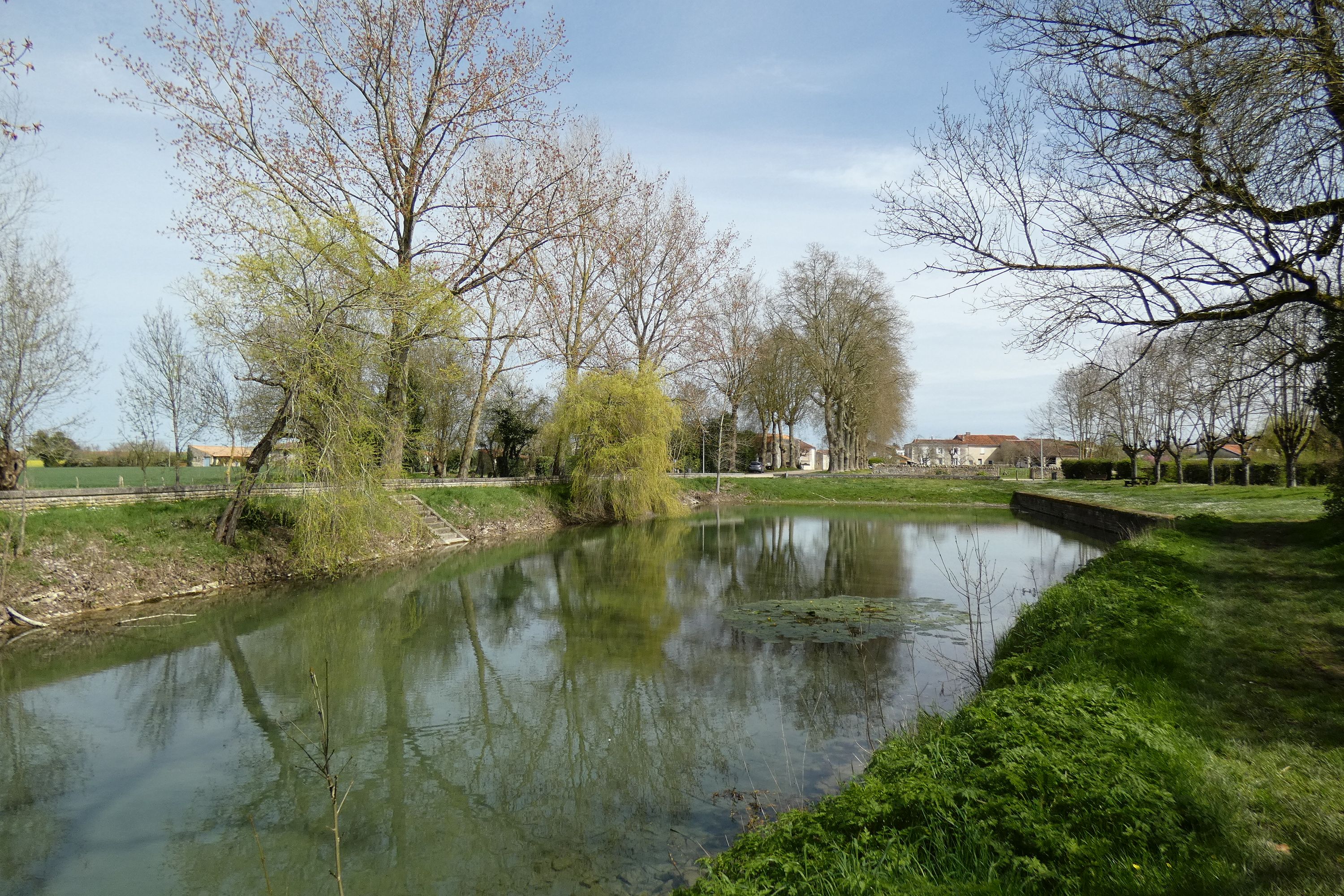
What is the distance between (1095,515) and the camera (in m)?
23.2

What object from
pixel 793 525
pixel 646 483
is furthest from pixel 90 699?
pixel 793 525

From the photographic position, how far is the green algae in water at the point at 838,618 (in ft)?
33.6

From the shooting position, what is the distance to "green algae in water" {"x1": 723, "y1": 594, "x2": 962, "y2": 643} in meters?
10.2

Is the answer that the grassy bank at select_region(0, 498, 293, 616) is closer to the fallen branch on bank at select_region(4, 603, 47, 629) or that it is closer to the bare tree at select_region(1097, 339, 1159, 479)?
the fallen branch on bank at select_region(4, 603, 47, 629)

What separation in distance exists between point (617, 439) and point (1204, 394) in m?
21.3

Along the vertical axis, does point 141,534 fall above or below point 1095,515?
above

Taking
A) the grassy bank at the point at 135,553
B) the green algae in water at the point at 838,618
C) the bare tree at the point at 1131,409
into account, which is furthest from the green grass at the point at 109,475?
the bare tree at the point at 1131,409

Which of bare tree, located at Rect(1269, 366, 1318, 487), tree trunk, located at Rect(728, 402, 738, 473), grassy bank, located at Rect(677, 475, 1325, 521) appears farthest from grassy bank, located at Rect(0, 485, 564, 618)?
tree trunk, located at Rect(728, 402, 738, 473)

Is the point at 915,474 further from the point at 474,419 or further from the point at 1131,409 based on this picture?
the point at 474,419

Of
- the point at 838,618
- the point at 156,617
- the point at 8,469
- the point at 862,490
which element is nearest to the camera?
the point at 838,618

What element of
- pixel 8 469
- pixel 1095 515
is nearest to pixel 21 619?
pixel 8 469

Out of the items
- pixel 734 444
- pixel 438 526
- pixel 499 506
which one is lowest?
pixel 438 526

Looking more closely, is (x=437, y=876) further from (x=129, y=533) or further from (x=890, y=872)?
(x=129, y=533)

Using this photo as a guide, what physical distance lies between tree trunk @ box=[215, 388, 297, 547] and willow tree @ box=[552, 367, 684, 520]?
13.9 metres
